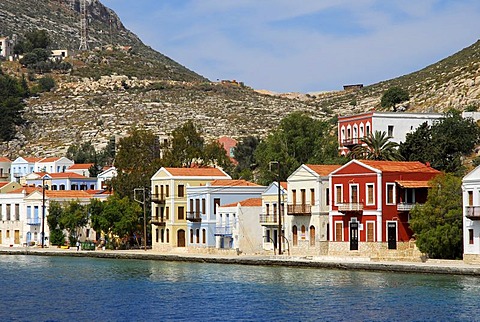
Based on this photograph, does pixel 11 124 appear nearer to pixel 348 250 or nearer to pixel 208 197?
pixel 208 197

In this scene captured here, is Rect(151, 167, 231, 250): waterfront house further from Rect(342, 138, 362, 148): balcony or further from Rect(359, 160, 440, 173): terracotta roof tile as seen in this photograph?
Rect(359, 160, 440, 173): terracotta roof tile

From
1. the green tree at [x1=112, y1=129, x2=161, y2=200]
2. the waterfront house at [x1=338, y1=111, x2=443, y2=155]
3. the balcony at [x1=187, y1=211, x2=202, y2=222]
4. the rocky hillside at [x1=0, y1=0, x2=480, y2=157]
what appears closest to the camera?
the balcony at [x1=187, y1=211, x2=202, y2=222]

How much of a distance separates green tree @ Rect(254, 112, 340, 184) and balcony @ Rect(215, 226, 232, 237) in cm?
1338

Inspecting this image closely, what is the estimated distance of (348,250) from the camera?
73.6m

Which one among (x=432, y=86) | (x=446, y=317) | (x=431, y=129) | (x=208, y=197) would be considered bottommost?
(x=446, y=317)

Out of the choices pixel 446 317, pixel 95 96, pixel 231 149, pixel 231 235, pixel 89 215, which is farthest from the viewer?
pixel 95 96

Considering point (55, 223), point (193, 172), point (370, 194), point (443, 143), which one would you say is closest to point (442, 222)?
point (370, 194)

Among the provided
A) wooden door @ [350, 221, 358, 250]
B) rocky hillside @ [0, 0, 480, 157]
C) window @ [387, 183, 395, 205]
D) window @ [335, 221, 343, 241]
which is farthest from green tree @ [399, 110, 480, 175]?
rocky hillside @ [0, 0, 480, 157]

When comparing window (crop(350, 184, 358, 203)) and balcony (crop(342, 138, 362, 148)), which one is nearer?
window (crop(350, 184, 358, 203))

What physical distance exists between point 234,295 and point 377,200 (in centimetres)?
1853

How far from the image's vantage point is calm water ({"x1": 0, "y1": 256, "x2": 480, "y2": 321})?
48.5 m

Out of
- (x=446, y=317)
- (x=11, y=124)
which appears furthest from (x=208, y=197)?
(x=11, y=124)

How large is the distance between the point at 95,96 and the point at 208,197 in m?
95.7

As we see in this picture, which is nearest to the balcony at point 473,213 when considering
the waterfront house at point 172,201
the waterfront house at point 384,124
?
the waterfront house at point 384,124
